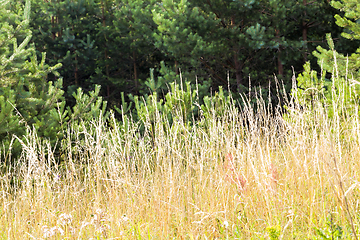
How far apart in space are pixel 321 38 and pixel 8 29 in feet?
25.1

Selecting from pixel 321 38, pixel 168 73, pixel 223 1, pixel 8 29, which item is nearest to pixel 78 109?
pixel 8 29

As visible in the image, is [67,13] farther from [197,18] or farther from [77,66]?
[197,18]

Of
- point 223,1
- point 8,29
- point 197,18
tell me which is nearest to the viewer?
point 8,29

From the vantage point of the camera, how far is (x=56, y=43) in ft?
33.2

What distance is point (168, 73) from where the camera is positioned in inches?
336

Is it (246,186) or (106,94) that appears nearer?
(246,186)

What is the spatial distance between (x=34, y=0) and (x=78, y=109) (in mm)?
5177

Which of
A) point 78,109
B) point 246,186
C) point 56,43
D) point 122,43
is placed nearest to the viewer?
point 246,186

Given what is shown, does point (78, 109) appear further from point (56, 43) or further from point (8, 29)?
point (56, 43)

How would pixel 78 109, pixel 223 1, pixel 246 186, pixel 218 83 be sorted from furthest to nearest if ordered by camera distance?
pixel 218 83, pixel 223 1, pixel 78 109, pixel 246 186

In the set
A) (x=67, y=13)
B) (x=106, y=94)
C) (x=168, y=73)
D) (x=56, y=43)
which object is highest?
(x=67, y=13)

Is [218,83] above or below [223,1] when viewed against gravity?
below

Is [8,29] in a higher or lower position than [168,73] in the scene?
higher

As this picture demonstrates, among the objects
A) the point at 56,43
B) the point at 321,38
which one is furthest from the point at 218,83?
the point at 56,43
